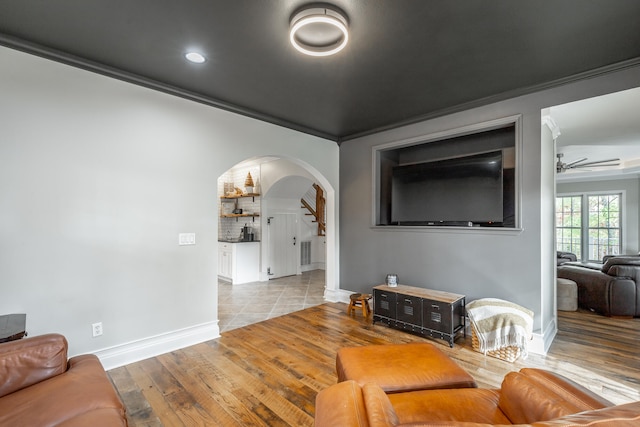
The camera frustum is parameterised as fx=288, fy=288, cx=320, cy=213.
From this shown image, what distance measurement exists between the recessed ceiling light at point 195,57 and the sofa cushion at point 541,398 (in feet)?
9.62

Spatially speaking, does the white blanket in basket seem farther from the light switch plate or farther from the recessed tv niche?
the light switch plate

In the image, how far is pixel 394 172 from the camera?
4082 mm

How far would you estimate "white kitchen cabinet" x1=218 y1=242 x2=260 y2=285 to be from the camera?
5.91m

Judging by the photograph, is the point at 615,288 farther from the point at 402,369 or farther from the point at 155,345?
the point at 155,345

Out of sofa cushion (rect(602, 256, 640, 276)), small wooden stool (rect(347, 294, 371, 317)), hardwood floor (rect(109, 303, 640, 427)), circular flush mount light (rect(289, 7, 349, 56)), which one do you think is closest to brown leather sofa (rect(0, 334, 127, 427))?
hardwood floor (rect(109, 303, 640, 427))

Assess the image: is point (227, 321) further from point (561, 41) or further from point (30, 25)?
point (561, 41)

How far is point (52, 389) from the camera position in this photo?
1.41m

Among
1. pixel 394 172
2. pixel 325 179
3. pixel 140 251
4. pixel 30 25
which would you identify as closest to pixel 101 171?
pixel 140 251

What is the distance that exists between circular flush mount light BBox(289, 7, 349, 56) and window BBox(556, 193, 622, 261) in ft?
27.3

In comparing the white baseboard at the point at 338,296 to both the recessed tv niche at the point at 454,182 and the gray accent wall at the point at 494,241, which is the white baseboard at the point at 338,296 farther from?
the recessed tv niche at the point at 454,182

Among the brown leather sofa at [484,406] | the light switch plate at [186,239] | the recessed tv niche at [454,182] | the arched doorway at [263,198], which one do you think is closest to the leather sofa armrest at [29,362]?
the light switch plate at [186,239]

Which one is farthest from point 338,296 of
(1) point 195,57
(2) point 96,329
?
(1) point 195,57

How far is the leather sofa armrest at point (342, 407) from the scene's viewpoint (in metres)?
0.84

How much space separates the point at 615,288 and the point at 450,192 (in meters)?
2.74
